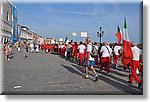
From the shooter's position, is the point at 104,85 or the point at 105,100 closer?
the point at 105,100

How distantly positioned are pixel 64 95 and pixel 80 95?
42 centimetres

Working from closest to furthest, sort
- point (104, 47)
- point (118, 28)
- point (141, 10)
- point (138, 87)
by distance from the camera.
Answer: point (141, 10) < point (138, 87) < point (118, 28) < point (104, 47)

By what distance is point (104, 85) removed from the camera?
7926 mm

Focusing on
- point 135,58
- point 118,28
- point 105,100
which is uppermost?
point 118,28

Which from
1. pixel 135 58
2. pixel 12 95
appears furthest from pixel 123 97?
pixel 12 95

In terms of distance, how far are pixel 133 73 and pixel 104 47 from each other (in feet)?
8.88

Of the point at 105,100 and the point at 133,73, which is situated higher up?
Answer: the point at 133,73

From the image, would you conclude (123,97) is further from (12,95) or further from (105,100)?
(12,95)

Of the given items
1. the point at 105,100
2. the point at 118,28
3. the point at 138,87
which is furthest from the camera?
the point at 118,28

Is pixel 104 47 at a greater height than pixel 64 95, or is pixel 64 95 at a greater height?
pixel 104 47

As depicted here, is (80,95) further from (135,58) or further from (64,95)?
(135,58)

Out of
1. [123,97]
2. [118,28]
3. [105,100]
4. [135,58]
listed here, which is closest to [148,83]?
[123,97]

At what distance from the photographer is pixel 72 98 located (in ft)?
20.3

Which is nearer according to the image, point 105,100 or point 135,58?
point 105,100
